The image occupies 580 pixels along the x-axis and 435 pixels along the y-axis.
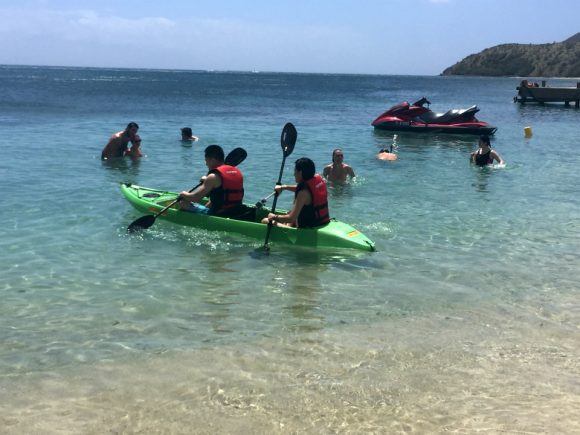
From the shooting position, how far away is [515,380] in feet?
17.9

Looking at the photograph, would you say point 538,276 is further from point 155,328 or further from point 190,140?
point 190,140

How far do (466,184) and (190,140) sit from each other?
11.4 meters

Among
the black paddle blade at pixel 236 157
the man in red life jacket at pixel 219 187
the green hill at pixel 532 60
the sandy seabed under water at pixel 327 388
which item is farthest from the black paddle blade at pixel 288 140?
the green hill at pixel 532 60

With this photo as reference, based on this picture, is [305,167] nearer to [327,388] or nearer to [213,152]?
[213,152]

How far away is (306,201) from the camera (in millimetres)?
9141

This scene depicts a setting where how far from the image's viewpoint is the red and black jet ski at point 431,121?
26.7 meters

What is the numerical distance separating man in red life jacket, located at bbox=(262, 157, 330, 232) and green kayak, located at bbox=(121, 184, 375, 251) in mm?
129

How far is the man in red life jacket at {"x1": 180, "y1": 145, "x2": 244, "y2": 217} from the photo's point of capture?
31.9 feet

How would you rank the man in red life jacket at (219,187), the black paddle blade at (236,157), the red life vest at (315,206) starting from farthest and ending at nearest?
1. the black paddle blade at (236,157)
2. the man in red life jacket at (219,187)
3. the red life vest at (315,206)

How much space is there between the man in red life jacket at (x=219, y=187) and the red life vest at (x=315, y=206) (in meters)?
1.24

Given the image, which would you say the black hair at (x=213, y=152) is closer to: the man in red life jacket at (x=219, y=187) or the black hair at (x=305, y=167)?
the man in red life jacket at (x=219, y=187)

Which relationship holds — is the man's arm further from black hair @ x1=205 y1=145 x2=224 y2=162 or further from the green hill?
the green hill

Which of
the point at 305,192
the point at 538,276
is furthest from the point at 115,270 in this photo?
the point at 538,276

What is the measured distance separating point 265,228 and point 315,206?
2.86 feet
